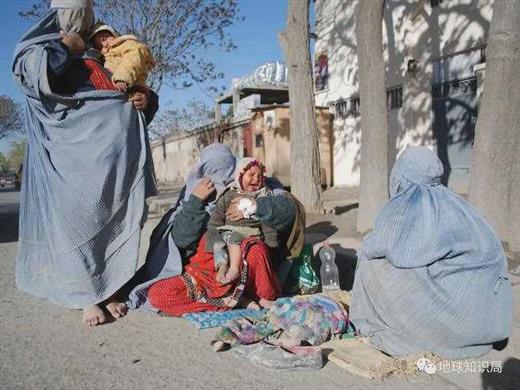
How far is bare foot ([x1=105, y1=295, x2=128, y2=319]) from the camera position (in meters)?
3.40

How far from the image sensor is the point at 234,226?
352 centimetres

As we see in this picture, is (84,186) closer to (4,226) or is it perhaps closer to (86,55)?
(86,55)

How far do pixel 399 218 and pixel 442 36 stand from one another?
813 cm

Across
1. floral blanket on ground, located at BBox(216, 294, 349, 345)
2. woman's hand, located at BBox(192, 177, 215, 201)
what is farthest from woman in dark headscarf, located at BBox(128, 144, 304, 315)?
floral blanket on ground, located at BBox(216, 294, 349, 345)

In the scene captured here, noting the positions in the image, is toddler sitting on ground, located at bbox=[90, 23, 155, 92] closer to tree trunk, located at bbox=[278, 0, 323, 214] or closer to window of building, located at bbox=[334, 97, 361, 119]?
tree trunk, located at bbox=[278, 0, 323, 214]

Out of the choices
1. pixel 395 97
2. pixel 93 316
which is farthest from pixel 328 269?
pixel 395 97

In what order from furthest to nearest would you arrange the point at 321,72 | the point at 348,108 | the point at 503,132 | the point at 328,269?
the point at 321,72 < the point at 348,108 < the point at 503,132 < the point at 328,269

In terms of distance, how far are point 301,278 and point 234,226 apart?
79 cm

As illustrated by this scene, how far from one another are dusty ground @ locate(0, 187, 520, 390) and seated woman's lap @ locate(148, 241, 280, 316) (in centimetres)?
10

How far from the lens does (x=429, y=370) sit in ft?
8.43

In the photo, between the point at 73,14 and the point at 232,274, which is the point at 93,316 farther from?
the point at 73,14

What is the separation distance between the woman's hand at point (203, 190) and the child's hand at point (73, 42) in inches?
47.6

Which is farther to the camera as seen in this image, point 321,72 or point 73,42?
point 321,72

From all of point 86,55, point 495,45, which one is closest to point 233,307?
point 86,55
